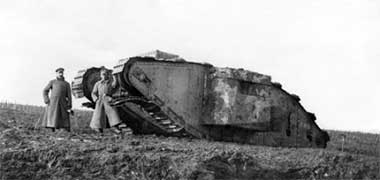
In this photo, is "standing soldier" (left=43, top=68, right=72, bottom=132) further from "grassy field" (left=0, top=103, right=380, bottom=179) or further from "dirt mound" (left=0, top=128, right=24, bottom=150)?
"grassy field" (left=0, top=103, right=380, bottom=179)

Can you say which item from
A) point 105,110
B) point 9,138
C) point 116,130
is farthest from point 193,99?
point 9,138

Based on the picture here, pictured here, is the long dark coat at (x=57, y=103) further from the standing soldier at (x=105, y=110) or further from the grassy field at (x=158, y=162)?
the grassy field at (x=158, y=162)

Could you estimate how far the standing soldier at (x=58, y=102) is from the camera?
675 inches

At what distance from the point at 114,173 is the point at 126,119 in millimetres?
6229

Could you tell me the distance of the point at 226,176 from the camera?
1177 cm

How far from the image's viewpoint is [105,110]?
16797 millimetres

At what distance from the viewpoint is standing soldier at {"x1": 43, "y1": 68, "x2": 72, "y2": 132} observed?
17156 millimetres

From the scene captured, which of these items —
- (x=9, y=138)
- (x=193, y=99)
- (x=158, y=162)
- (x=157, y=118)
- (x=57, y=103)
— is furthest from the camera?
(x=193, y=99)

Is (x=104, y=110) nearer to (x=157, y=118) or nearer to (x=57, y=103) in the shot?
(x=57, y=103)

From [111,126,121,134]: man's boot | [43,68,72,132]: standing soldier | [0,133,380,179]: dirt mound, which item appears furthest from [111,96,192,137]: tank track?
[0,133,380,179]: dirt mound

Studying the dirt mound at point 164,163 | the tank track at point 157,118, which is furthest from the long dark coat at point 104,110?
the dirt mound at point 164,163

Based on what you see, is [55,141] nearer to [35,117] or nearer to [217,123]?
[217,123]

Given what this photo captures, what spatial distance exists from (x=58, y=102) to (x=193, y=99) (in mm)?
3005

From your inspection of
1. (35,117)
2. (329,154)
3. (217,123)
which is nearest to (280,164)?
(329,154)
